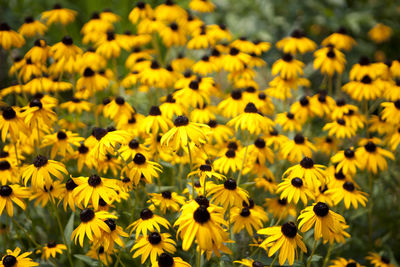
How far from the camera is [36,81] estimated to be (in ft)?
9.68

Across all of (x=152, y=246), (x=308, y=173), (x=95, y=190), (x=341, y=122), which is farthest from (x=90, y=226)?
(x=341, y=122)

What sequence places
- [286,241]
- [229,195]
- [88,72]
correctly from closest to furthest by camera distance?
[286,241] → [229,195] → [88,72]

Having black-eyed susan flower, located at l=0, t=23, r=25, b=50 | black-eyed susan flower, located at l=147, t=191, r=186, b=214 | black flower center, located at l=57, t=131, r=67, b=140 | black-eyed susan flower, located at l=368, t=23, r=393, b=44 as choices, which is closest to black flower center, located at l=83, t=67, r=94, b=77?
black-eyed susan flower, located at l=0, t=23, r=25, b=50

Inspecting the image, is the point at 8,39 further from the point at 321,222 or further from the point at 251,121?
the point at 321,222

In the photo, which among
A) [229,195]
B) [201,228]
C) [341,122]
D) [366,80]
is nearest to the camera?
[201,228]

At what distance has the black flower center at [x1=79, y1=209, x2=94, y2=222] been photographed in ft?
5.39

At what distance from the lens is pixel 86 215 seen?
1648 millimetres

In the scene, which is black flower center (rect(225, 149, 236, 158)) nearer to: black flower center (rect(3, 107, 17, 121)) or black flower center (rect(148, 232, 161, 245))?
black flower center (rect(148, 232, 161, 245))

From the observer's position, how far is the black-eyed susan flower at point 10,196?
180 cm

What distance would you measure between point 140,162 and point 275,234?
0.72 meters

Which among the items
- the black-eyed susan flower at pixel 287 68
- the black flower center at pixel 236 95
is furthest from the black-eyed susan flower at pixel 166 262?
the black-eyed susan flower at pixel 287 68

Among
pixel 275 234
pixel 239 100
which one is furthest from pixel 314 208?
pixel 239 100

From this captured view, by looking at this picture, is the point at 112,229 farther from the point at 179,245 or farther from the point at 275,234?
the point at 275,234

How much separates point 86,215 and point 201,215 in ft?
1.82
